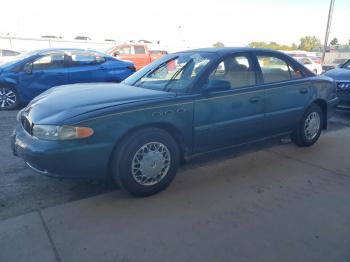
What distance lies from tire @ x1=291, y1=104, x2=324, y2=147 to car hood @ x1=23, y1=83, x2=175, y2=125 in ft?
7.77

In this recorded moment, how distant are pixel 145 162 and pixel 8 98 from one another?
552 cm

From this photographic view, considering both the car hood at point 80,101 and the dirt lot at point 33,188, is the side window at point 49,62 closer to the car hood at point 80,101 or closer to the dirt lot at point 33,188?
the dirt lot at point 33,188

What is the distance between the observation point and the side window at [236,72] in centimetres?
376

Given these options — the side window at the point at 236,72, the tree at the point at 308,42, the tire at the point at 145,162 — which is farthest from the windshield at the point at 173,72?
the tree at the point at 308,42

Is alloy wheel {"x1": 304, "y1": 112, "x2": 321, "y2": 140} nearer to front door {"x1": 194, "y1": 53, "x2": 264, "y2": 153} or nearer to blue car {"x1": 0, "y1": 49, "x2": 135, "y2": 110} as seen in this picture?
front door {"x1": 194, "y1": 53, "x2": 264, "y2": 153}

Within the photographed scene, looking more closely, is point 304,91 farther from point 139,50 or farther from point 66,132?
point 139,50

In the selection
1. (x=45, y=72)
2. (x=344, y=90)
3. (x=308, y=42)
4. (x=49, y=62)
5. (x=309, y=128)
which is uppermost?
(x=308, y=42)

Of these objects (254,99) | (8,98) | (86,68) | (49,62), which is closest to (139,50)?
(86,68)

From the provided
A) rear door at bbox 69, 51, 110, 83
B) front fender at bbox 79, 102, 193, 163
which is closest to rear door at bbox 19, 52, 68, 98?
rear door at bbox 69, 51, 110, 83

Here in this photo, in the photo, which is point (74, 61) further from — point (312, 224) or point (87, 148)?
point (312, 224)

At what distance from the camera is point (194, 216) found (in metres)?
2.94

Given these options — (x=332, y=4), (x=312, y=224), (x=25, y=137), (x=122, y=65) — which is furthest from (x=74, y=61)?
(x=332, y=4)

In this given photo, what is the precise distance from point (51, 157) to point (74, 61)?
5610 mm

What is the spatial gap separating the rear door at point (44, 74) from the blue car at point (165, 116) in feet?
12.9
